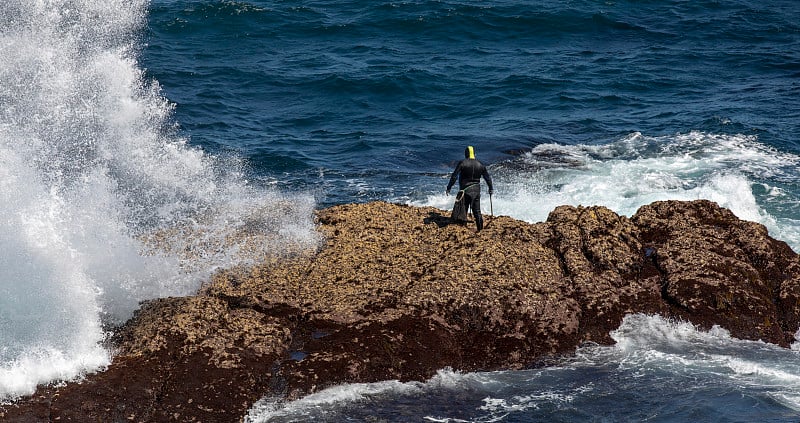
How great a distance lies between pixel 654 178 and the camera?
23.2 meters

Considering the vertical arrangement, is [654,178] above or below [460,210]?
above

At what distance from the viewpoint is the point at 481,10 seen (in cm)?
3956

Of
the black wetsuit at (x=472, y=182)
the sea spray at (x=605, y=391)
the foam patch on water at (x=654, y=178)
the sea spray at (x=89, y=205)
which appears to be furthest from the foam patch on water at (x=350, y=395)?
the foam patch on water at (x=654, y=178)

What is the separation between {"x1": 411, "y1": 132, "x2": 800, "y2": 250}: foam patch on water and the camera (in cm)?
2133

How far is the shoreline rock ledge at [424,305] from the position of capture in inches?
480

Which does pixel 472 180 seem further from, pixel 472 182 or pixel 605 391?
pixel 605 391

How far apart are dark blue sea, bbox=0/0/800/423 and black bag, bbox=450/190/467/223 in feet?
8.86

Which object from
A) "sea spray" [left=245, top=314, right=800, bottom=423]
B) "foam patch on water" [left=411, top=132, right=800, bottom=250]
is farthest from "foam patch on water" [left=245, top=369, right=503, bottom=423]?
"foam patch on water" [left=411, top=132, right=800, bottom=250]

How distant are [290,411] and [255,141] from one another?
15854 millimetres

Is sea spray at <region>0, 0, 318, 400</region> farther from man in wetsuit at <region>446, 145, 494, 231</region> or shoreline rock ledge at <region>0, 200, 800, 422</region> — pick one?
man in wetsuit at <region>446, 145, 494, 231</region>

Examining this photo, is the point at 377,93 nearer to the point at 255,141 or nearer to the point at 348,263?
the point at 255,141

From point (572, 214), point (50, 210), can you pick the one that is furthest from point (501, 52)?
point (50, 210)

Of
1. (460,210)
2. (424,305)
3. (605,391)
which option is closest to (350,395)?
(424,305)

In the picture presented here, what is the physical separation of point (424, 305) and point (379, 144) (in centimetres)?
1339
